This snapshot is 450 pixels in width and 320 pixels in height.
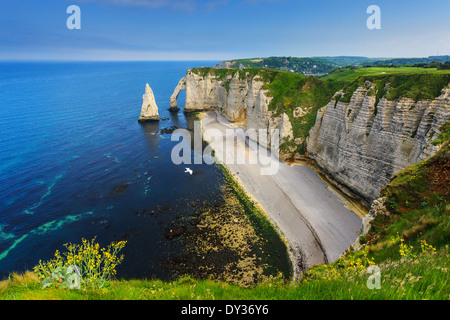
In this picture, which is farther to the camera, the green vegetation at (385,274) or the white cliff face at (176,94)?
the white cliff face at (176,94)

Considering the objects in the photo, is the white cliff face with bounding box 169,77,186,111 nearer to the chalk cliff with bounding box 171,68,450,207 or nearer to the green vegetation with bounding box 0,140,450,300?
the chalk cliff with bounding box 171,68,450,207

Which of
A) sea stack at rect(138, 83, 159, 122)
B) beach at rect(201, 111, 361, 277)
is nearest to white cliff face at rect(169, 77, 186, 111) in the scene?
sea stack at rect(138, 83, 159, 122)

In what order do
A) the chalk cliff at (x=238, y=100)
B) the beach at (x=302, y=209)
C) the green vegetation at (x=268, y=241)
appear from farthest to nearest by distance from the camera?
the chalk cliff at (x=238, y=100)
the beach at (x=302, y=209)
the green vegetation at (x=268, y=241)

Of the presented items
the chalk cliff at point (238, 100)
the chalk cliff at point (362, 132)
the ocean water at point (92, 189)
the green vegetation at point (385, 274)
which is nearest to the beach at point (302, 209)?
the chalk cliff at point (362, 132)

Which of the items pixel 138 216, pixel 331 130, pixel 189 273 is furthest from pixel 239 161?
pixel 189 273

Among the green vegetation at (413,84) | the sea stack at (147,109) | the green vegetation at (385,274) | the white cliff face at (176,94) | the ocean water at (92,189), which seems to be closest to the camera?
the green vegetation at (385,274)

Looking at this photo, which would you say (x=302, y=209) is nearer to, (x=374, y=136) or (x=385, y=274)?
(x=374, y=136)

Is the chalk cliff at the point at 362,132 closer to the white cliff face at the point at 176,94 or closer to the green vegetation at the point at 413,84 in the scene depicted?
the green vegetation at the point at 413,84

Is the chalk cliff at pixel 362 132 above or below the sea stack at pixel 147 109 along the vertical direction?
below

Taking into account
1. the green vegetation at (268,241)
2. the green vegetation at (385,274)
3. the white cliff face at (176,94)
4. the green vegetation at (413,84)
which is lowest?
the green vegetation at (268,241)
